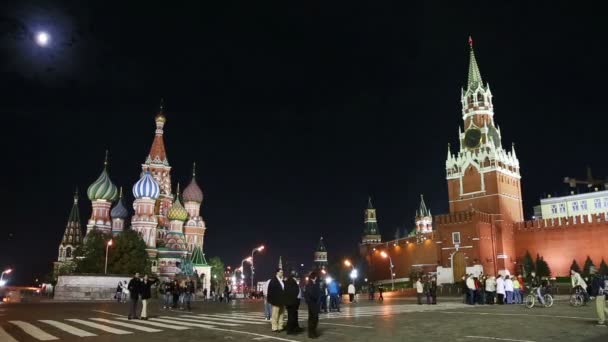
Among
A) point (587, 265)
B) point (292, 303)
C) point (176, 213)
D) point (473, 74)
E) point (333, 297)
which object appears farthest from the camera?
point (176, 213)

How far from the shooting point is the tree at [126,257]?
54.0 metres

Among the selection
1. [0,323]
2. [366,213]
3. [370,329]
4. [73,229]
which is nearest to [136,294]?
[0,323]

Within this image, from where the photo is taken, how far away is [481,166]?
228 ft

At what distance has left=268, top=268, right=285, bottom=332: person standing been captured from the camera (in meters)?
13.2

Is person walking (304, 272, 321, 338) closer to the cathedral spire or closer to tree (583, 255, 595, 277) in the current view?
tree (583, 255, 595, 277)

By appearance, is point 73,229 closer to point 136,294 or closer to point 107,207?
point 107,207

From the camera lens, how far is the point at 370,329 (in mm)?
13398

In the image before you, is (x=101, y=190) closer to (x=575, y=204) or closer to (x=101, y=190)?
(x=101, y=190)

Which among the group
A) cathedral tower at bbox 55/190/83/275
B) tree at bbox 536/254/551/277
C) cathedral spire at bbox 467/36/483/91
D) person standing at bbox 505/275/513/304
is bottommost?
→ person standing at bbox 505/275/513/304

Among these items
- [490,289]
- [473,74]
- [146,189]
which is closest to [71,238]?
[146,189]

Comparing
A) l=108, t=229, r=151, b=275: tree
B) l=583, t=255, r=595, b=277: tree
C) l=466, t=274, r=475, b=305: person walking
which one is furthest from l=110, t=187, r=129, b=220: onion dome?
l=466, t=274, r=475, b=305: person walking

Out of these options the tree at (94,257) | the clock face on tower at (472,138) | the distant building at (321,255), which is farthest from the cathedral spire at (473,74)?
the distant building at (321,255)

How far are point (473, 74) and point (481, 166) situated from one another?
1612 centimetres

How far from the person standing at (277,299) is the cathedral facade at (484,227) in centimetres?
4612
